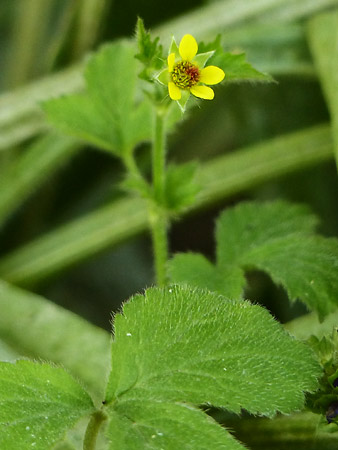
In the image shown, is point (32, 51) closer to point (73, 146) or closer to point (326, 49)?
point (73, 146)

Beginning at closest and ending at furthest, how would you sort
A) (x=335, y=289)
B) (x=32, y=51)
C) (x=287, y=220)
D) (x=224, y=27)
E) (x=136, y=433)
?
(x=136, y=433), (x=335, y=289), (x=287, y=220), (x=224, y=27), (x=32, y=51)

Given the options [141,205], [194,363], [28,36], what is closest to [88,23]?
[28,36]

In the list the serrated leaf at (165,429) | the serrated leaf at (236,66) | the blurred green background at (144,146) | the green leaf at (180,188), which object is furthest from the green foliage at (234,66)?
the blurred green background at (144,146)

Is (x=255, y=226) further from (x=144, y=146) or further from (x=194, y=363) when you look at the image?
(x=144, y=146)

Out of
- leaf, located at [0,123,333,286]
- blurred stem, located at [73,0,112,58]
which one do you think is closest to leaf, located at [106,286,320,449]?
leaf, located at [0,123,333,286]

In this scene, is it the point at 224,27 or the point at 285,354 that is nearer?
the point at 285,354

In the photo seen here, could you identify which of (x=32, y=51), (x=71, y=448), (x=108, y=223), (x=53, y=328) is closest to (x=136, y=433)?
(x=71, y=448)

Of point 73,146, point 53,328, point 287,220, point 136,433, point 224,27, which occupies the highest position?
point 224,27
